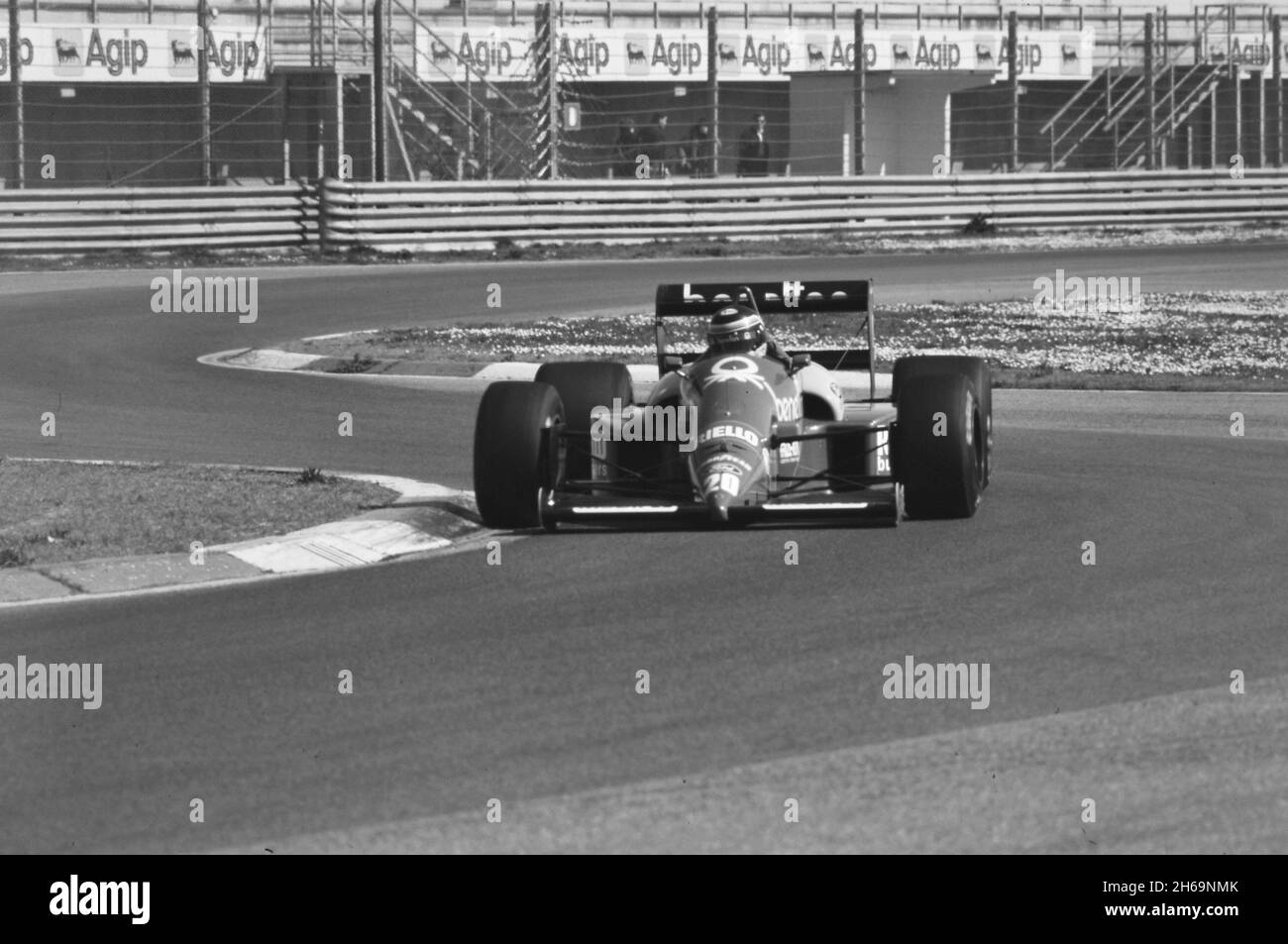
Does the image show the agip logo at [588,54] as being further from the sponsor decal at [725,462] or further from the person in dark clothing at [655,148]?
the sponsor decal at [725,462]

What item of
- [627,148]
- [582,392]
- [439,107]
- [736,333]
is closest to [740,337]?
[736,333]

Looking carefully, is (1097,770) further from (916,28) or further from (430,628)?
(916,28)

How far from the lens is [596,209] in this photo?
28.2 m

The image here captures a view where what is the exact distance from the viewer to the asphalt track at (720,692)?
533cm

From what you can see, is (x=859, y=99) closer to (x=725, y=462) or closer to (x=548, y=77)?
(x=548, y=77)

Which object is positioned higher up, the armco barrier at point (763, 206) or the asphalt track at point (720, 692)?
the armco barrier at point (763, 206)

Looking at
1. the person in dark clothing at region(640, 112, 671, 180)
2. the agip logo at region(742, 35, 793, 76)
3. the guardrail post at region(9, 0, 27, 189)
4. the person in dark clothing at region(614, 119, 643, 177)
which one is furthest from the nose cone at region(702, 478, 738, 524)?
the agip logo at region(742, 35, 793, 76)

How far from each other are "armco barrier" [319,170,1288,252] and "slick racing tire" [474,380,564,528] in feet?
56.1

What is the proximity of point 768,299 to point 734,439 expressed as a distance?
4.82 ft

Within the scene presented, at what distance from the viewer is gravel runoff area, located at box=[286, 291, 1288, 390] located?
15.8 m

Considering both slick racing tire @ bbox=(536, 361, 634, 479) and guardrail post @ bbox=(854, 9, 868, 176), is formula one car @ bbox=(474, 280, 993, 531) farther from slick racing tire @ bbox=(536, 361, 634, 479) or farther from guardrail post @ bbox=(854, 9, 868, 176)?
guardrail post @ bbox=(854, 9, 868, 176)

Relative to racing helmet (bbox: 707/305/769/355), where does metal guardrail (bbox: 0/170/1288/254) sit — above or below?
above

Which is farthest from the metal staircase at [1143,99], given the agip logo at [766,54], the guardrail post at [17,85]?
the guardrail post at [17,85]

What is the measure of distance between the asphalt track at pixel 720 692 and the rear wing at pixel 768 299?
46.3 inches
